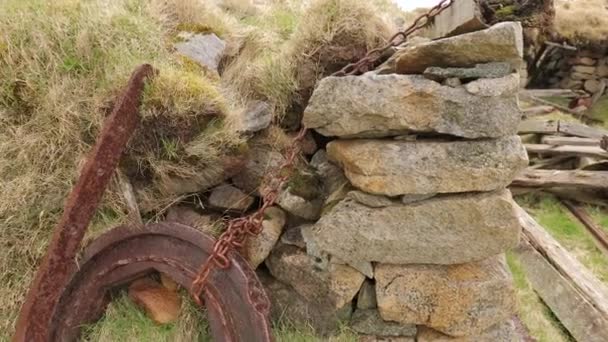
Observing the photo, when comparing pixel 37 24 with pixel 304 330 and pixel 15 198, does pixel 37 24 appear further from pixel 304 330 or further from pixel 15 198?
pixel 304 330

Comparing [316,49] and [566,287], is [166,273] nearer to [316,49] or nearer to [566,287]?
[316,49]

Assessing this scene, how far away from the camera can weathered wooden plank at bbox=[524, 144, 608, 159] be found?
22.5 ft

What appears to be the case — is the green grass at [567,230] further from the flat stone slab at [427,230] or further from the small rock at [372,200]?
the small rock at [372,200]

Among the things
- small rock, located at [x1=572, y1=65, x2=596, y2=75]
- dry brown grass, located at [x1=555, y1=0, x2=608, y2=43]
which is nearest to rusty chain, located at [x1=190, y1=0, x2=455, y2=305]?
dry brown grass, located at [x1=555, y1=0, x2=608, y2=43]

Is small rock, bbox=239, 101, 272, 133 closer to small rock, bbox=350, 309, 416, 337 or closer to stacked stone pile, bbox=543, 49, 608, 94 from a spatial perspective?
small rock, bbox=350, 309, 416, 337

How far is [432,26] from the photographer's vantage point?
7.83ft

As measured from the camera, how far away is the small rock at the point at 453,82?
1914mm

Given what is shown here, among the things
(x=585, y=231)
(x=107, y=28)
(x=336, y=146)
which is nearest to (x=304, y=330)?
(x=336, y=146)

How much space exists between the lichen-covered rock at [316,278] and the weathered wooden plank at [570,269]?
1.59 metres

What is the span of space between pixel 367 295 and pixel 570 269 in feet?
7.83

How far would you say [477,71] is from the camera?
1930 millimetres

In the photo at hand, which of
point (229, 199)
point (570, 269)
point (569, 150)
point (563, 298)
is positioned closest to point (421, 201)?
point (229, 199)

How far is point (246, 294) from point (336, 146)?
763 millimetres

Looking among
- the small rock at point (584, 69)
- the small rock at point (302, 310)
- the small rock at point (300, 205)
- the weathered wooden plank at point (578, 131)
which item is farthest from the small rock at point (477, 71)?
the small rock at point (584, 69)
